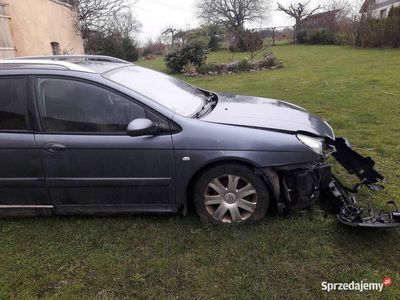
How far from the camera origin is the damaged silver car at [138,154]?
3213 mm

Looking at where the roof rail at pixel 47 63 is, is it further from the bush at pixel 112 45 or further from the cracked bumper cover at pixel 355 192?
the bush at pixel 112 45

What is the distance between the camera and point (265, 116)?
359 centimetres

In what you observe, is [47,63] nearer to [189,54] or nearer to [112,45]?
[189,54]

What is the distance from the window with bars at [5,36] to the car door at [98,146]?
36.1 ft

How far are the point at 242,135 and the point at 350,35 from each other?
75.8ft

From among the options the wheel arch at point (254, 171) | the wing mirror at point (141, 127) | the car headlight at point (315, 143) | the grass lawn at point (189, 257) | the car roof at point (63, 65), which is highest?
the car roof at point (63, 65)

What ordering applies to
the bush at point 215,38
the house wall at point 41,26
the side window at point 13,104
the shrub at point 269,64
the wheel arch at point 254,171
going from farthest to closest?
the bush at point 215,38, the shrub at point 269,64, the house wall at point 41,26, the side window at point 13,104, the wheel arch at point 254,171

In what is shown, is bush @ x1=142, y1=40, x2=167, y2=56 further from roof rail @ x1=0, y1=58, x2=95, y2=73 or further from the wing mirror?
the wing mirror

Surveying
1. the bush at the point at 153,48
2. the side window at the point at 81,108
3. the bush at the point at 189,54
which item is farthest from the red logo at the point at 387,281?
the bush at the point at 153,48

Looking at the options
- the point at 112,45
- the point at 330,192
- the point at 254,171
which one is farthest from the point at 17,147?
the point at 112,45

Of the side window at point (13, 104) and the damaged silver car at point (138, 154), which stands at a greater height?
the side window at point (13, 104)

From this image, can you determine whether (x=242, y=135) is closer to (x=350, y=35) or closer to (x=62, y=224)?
(x=62, y=224)

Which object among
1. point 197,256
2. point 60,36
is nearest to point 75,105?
point 197,256

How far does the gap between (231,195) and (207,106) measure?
1.09 metres
